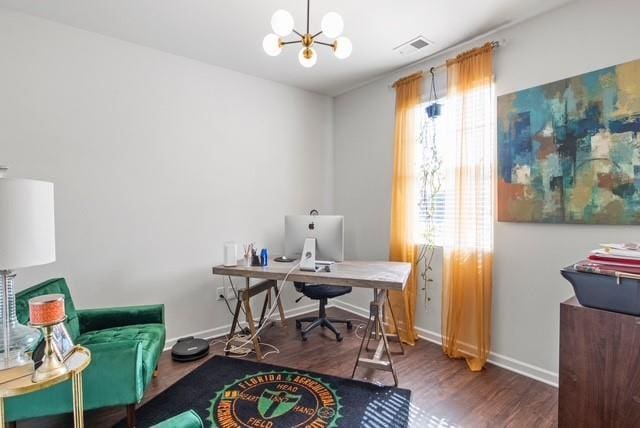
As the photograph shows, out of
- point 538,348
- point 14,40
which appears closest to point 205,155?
point 14,40

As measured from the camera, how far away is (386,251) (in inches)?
139

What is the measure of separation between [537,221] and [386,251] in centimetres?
151

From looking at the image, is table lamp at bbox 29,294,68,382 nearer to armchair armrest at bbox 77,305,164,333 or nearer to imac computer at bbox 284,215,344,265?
armchair armrest at bbox 77,305,164,333

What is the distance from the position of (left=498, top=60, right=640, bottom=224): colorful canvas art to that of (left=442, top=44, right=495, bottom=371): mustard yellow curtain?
0.12 m

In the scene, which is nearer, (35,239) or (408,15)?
(35,239)

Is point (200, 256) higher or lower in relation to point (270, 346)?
higher

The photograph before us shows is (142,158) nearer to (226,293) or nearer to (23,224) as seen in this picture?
(226,293)

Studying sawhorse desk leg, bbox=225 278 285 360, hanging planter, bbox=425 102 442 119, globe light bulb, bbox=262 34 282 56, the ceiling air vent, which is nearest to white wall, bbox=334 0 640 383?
the ceiling air vent

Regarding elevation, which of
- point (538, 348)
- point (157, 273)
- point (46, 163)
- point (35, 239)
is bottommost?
point (538, 348)

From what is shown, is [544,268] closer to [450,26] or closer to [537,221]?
[537,221]

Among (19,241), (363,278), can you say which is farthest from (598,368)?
(19,241)

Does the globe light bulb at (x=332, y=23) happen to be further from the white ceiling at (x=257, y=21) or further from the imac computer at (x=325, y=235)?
the imac computer at (x=325, y=235)

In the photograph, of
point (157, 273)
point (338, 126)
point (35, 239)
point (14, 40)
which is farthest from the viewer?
point (338, 126)

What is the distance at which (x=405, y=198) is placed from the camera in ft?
10.5
